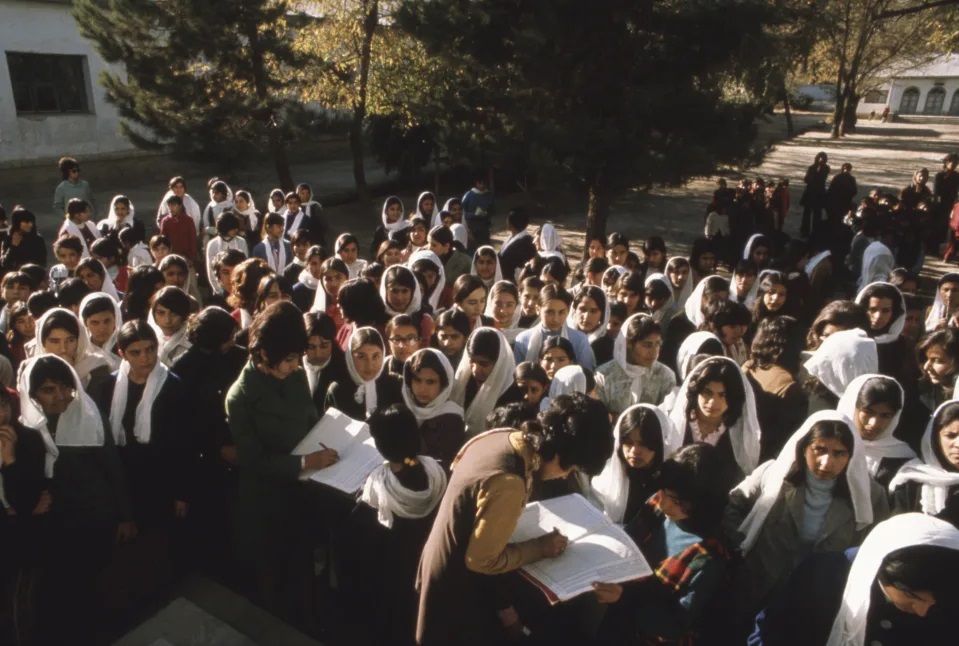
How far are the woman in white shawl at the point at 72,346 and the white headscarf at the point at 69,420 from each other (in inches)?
13.5

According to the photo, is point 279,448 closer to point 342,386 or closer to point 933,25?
point 342,386

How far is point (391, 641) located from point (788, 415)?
7.55 feet

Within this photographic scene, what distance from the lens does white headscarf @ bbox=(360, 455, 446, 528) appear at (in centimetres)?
255

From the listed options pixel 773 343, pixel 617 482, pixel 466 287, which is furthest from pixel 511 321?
pixel 617 482

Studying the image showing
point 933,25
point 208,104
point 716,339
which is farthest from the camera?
point 933,25

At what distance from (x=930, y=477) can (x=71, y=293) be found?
4.85m

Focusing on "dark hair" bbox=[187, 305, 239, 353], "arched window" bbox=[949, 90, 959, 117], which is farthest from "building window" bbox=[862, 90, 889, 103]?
"dark hair" bbox=[187, 305, 239, 353]

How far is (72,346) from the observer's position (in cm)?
341

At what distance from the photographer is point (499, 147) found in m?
8.89

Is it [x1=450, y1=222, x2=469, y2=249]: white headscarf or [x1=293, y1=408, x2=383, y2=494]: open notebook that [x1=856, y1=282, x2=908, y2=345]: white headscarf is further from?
[x1=450, y1=222, x2=469, y2=249]: white headscarf

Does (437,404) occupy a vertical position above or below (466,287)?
below

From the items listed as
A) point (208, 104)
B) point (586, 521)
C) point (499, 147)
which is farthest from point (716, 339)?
point (208, 104)

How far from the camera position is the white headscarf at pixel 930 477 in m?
2.74

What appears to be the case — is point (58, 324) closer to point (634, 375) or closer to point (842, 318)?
point (634, 375)
